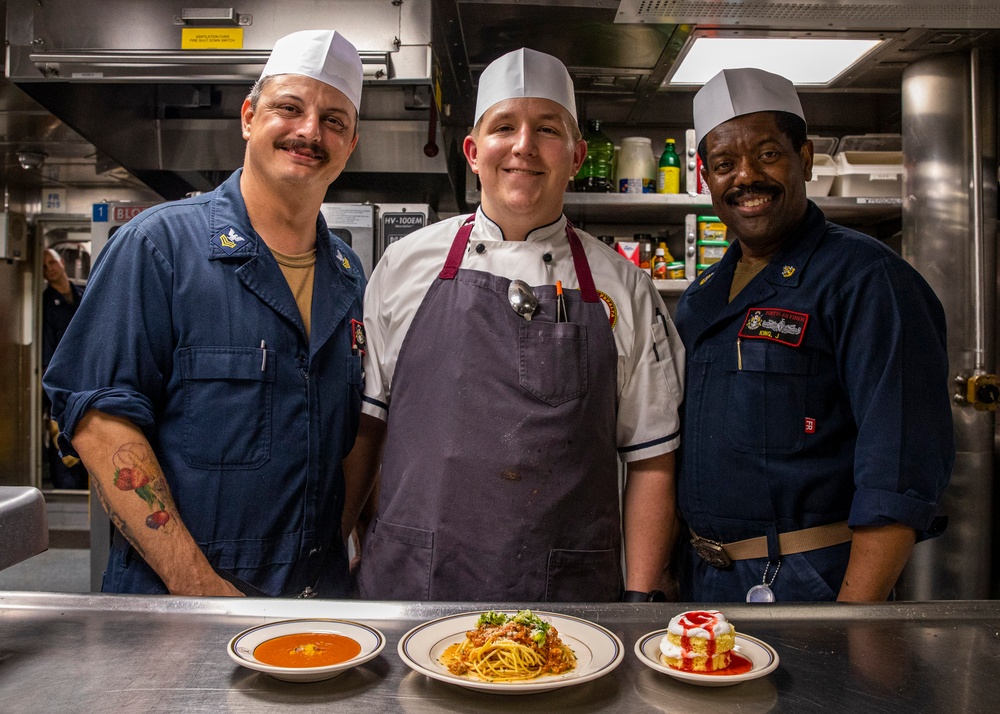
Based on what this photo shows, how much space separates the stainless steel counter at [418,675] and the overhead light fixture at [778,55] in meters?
2.20

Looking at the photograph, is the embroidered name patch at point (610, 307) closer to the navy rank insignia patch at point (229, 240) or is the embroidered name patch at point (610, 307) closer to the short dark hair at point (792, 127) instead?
the short dark hair at point (792, 127)

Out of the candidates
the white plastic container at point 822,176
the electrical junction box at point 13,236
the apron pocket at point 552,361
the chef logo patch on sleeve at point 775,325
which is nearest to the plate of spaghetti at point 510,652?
the apron pocket at point 552,361

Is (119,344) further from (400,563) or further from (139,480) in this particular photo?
(400,563)

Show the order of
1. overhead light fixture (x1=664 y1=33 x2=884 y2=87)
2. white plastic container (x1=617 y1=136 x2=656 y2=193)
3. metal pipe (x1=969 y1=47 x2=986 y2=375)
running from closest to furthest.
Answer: overhead light fixture (x1=664 y1=33 x2=884 y2=87)
metal pipe (x1=969 y1=47 x2=986 y2=375)
white plastic container (x1=617 y1=136 x2=656 y2=193)

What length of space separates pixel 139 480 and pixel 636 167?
2.64 metres

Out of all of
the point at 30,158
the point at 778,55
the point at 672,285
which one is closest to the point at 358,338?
the point at 672,285

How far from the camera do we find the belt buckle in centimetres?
171

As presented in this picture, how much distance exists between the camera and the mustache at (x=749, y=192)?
1.80m

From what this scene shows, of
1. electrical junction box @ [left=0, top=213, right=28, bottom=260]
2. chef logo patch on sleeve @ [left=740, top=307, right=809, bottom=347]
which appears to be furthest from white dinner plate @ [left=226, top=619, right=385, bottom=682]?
electrical junction box @ [left=0, top=213, right=28, bottom=260]

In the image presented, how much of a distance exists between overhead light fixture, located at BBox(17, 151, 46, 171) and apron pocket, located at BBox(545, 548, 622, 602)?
5.62m

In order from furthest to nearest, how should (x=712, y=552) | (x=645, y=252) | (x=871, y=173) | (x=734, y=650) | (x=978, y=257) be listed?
(x=645, y=252)
(x=871, y=173)
(x=978, y=257)
(x=712, y=552)
(x=734, y=650)

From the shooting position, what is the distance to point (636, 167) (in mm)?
3523

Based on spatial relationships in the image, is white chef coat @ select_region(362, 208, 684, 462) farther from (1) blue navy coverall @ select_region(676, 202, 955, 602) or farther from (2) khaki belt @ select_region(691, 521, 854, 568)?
(2) khaki belt @ select_region(691, 521, 854, 568)

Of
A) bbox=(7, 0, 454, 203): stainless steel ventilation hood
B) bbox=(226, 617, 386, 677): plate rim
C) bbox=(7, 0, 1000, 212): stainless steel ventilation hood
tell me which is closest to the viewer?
bbox=(226, 617, 386, 677): plate rim
